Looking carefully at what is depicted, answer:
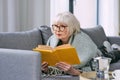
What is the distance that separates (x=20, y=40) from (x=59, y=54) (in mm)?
710

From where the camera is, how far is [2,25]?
3.14 metres

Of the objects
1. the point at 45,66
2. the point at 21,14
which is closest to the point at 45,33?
the point at 45,66

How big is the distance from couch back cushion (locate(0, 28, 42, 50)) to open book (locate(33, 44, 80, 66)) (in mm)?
552

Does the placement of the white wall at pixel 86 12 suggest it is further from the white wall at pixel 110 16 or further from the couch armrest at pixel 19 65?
the couch armrest at pixel 19 65

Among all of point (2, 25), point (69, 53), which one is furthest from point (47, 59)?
point (2, 25)

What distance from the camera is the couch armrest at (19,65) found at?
4.87 ft

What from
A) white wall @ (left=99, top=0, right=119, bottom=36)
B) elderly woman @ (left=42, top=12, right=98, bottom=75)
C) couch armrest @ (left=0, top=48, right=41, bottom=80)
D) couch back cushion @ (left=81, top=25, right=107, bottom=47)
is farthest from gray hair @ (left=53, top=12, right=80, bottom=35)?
white wall @ (left=99, top=0, right=119, bottom=36)

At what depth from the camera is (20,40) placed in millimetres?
2391

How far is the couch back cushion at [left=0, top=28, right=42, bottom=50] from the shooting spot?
2.27 metres

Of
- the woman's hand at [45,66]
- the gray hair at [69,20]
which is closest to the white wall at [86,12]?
the gray hair at [69,20]

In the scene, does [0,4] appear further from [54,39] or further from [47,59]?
[47,59]

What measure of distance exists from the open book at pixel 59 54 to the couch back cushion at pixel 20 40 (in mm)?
552

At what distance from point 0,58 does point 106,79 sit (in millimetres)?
677

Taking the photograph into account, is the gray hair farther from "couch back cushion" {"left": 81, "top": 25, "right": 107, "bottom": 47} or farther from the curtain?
the curtain
